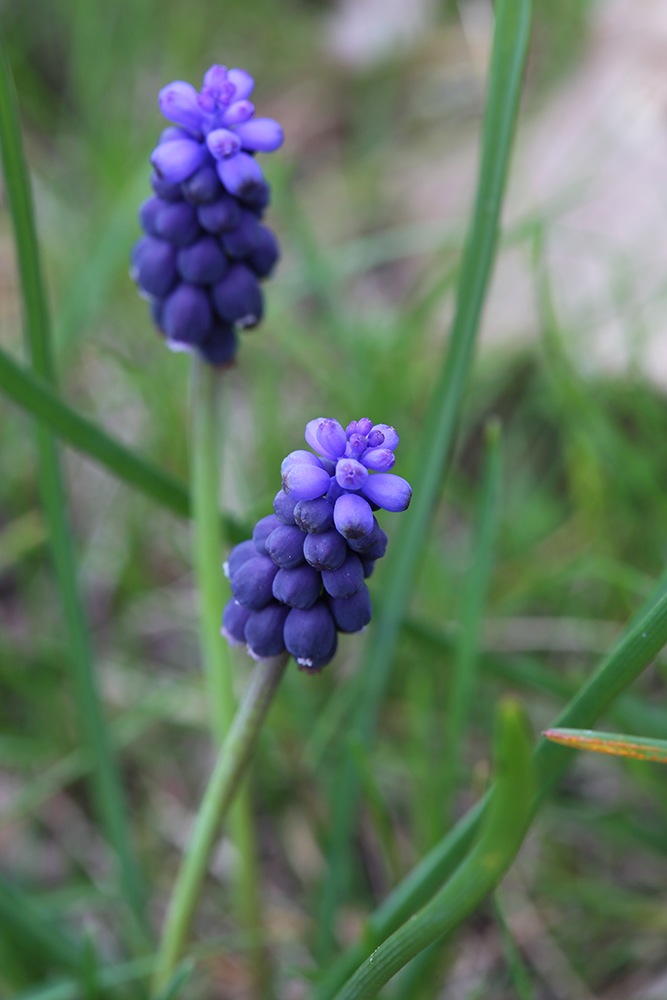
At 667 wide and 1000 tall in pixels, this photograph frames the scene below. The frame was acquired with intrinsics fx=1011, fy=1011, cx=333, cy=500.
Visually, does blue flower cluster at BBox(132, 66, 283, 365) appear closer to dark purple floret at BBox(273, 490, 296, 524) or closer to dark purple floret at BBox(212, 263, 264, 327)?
dark purple floret at BBox(212, 263, 264, 327)

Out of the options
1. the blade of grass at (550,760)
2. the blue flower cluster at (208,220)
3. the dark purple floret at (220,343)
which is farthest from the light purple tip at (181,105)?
the blade of grass at (550,760)

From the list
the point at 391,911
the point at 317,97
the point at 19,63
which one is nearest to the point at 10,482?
the point at 391,911

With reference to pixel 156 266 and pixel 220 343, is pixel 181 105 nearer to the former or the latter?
pixel 156 266

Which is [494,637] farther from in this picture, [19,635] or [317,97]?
[317,97]

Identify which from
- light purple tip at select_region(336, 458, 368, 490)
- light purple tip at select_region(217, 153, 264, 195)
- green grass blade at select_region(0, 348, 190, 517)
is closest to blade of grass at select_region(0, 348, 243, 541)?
green grass blade at select_region(0, 348, 190, 517)

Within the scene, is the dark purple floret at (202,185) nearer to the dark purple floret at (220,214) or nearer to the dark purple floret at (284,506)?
the dark purple floret at (220,214)

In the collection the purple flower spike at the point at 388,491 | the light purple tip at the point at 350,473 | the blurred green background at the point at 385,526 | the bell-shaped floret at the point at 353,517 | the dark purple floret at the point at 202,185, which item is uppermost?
the dark purple floret at the point at 202,185
